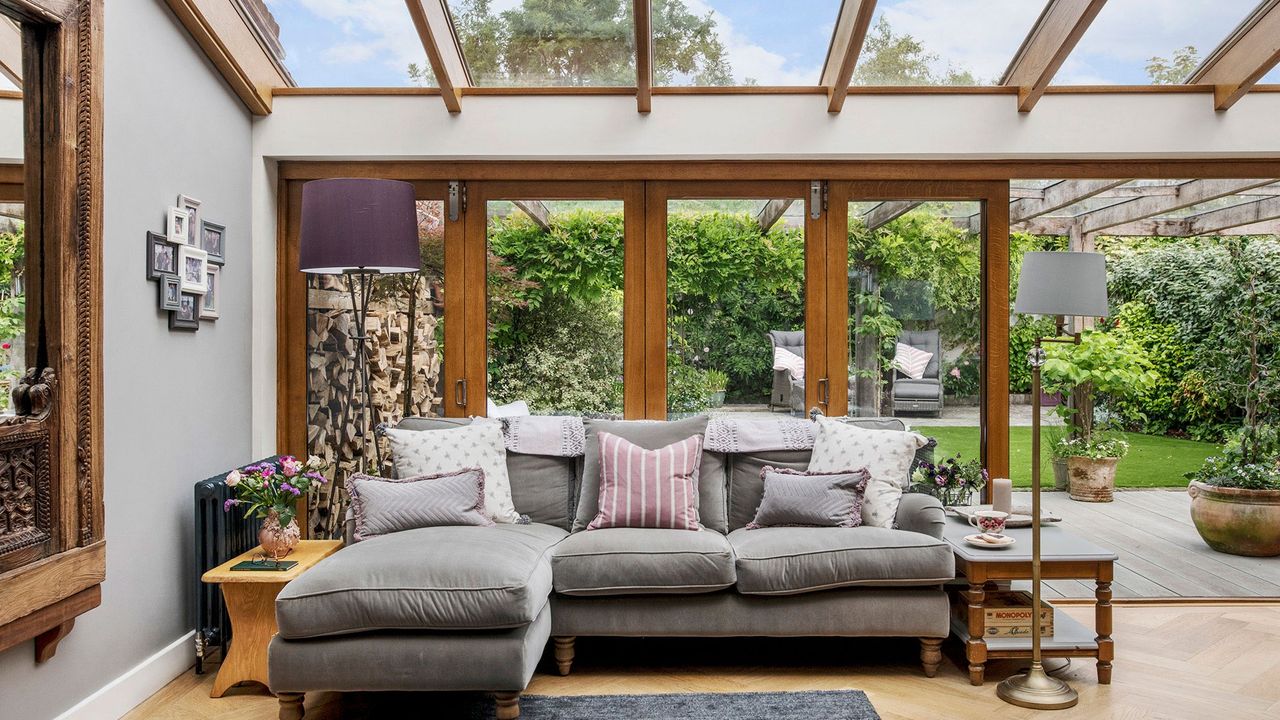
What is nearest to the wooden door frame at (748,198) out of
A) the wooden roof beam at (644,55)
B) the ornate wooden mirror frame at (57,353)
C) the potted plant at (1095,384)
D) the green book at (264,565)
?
the wooden roof beam at (644,55)

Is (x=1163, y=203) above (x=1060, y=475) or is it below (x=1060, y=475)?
above

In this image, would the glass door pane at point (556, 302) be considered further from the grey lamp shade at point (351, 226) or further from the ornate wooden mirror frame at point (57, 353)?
the ornate wooden mirror frame at point (57, 353)

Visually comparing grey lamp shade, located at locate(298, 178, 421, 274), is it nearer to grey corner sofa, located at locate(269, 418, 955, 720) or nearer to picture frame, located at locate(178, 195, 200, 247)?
picture frame, located at locate(178, 195, 200, 247)

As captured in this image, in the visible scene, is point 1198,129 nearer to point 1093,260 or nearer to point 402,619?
point 1093,260

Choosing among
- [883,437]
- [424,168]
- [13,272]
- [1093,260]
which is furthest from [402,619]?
[1093,260]

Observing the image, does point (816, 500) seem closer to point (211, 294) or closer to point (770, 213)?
point (770, 213)

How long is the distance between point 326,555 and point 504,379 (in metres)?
1.26

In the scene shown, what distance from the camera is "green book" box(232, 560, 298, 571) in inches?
123

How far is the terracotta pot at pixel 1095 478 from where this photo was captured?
6180mm

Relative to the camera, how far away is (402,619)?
108 inches

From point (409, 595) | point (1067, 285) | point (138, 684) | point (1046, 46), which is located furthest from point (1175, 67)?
point (138, 684)

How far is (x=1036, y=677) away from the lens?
299 cm

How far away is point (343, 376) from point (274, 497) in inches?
A: 43.8

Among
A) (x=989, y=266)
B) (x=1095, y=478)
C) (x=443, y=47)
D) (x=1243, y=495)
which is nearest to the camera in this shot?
(x=443, y=47)
